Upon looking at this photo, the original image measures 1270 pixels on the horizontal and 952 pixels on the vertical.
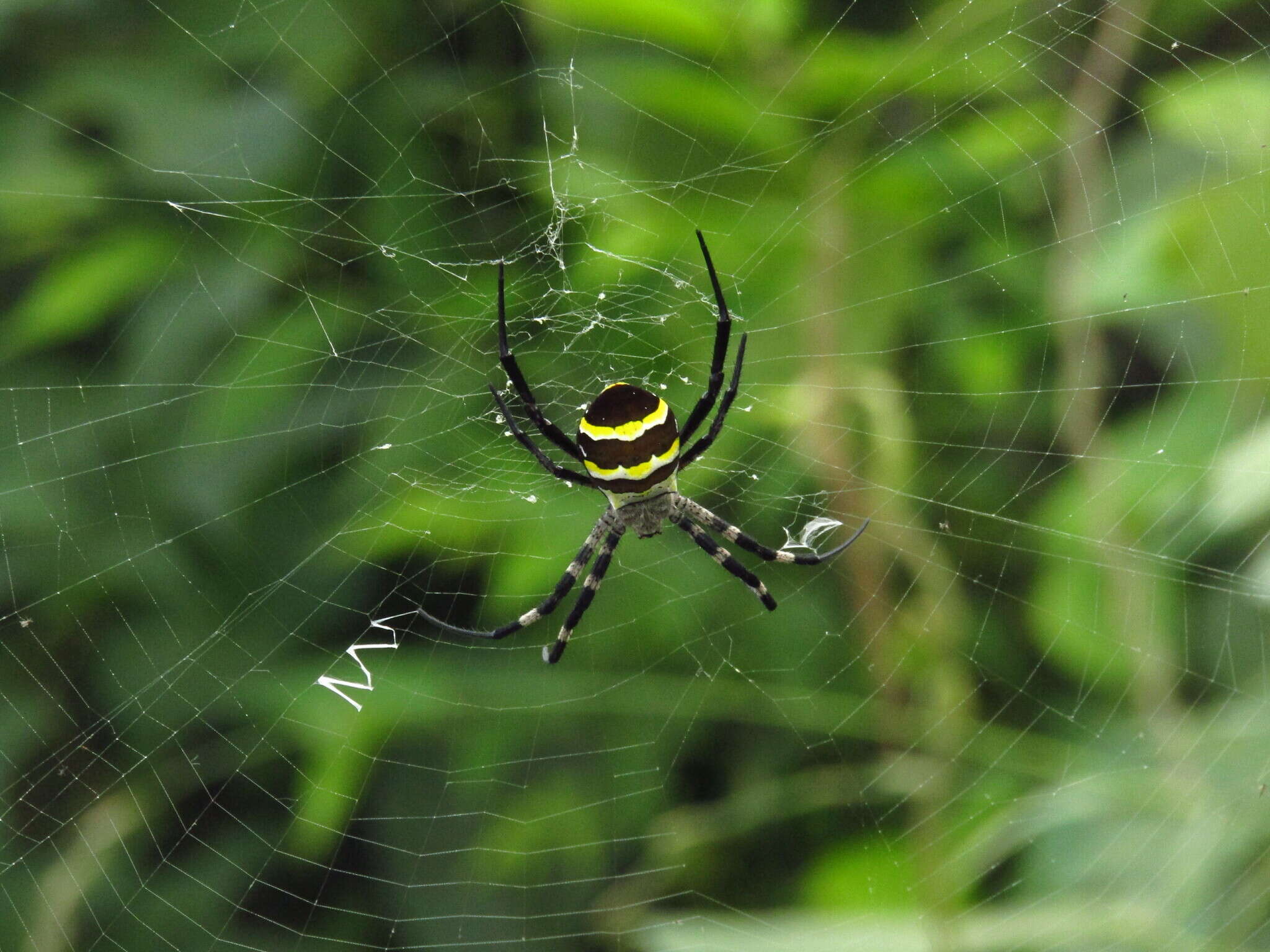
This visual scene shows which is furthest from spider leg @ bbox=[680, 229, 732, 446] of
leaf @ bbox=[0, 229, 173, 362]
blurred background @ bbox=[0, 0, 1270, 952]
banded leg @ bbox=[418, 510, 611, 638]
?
leaf @ bbox=[0, 229, 173, 362]

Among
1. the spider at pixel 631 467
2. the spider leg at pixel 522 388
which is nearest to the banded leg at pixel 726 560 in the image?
the spider at pixel 631 467

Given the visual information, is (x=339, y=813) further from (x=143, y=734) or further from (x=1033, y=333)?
(x=1033, y=333)

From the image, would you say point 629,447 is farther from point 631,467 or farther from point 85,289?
point 85,289

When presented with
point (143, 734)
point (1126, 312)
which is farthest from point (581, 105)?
point (143, 734)

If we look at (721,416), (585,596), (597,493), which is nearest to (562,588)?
(585,596)

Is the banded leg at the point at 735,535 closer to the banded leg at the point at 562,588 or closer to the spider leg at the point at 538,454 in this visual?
the banded leg at the point at 562,588

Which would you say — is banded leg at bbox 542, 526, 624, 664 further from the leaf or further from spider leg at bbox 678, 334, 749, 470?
the leaf
